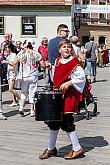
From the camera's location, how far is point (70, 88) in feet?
20.3

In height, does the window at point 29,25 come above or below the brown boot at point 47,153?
above

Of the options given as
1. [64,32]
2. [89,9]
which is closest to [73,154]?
[64,32]

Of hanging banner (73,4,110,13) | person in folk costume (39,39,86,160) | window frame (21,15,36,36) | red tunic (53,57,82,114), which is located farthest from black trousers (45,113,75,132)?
window frame (21,15,36,36)

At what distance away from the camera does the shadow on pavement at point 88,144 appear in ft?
22.3

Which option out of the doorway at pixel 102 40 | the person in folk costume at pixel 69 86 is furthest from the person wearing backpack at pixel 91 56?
the doorway at pixel 102 40

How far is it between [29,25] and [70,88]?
3207cm

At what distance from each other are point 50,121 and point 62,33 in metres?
2.20

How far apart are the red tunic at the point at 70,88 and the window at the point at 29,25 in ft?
104

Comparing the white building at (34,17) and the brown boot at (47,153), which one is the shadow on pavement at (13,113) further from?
the white building at (34,17)

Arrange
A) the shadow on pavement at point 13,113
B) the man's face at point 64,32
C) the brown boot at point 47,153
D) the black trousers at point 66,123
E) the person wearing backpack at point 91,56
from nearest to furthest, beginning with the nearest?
the black trousers at point 66,123, the brown boot at point 47,153, the man's face at point 64,32, the shadow on pavement at point 13,113, the person wearing backpack at point 91,56

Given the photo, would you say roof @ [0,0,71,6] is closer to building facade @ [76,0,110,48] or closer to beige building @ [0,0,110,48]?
beige building @ [0,0,110,48]

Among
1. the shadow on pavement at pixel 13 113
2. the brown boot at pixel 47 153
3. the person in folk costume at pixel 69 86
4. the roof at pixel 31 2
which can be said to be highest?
the roof at pixel 31 2

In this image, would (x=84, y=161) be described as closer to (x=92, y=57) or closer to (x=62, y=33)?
(x=62, y=33)

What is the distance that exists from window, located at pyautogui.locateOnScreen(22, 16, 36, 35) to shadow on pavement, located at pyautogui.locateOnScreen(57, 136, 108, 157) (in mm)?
30457
